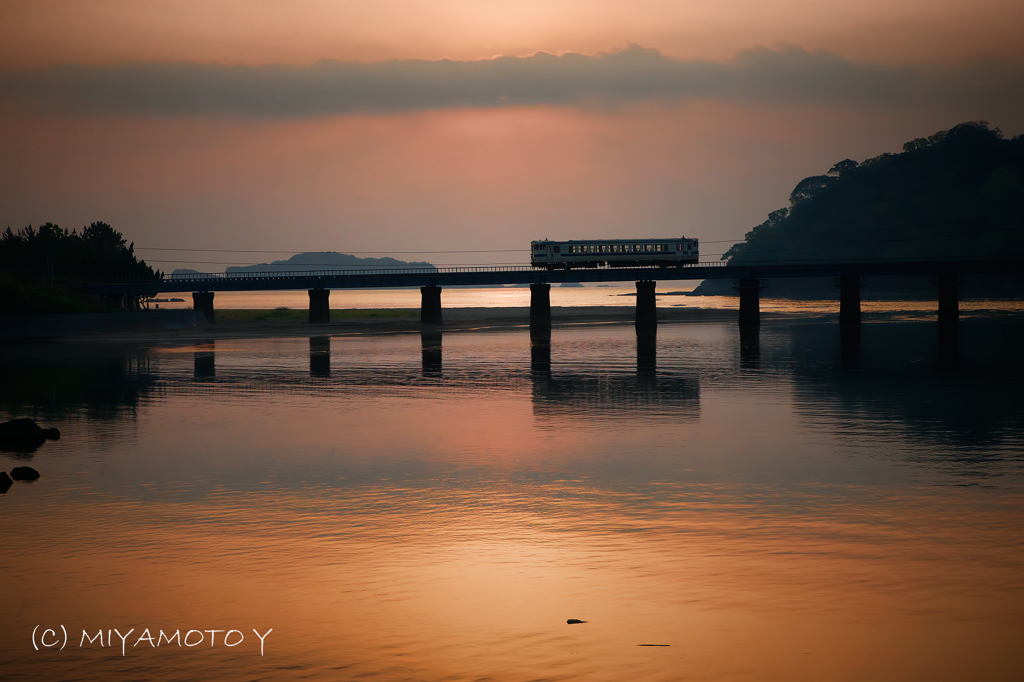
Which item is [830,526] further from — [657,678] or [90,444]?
[90,444]

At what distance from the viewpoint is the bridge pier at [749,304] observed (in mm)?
132500

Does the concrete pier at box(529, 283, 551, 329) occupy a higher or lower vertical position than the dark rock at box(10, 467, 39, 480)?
higher

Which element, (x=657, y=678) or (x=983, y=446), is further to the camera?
(x=983, y=446)

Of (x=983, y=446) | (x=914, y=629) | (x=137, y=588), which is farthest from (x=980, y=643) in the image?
(x=983, y=446)

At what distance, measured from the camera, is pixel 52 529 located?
744 inches

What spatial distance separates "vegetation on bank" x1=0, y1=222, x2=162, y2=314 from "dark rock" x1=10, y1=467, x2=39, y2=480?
78.3m

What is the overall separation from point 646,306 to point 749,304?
14.7 m

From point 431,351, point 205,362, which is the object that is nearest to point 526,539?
point 205,362

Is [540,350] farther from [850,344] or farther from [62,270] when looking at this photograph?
[62,270]

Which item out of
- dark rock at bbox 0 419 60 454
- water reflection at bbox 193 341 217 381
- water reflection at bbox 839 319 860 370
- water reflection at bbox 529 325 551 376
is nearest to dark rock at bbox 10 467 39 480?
dark rock at bbox 0 419 60 454

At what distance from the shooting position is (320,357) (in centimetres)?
7406

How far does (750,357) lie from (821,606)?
196 feet

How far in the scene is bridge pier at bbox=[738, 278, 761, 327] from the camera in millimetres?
132500

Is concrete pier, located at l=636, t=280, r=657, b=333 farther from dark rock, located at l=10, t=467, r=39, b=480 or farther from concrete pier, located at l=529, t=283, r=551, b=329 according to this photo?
dark rock, located at l=10, t=467, r=39, b=480
